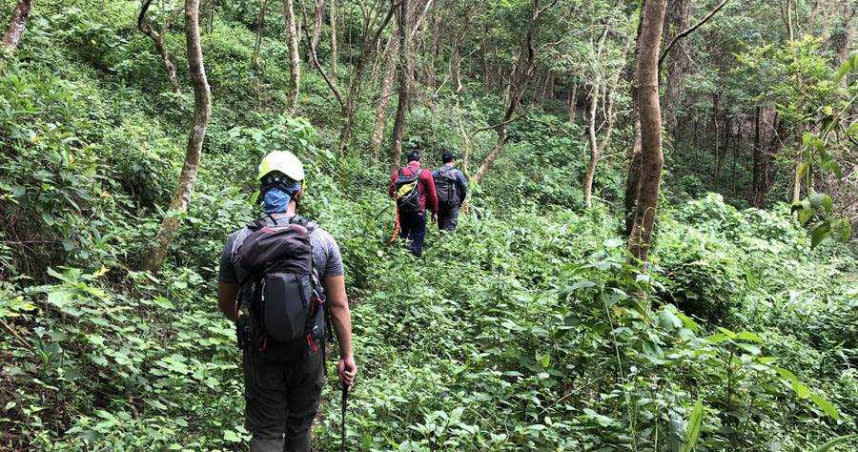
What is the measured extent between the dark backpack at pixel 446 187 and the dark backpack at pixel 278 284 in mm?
6170

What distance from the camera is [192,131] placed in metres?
6.25

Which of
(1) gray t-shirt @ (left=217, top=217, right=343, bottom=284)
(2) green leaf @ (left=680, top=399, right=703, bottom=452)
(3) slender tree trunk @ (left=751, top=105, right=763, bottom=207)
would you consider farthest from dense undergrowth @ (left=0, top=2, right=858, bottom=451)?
(3) slender tree trunk @ (left=751, top=105, right=763, bottom=207)

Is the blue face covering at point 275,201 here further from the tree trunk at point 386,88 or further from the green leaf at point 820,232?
the tree trunk at point 386,88

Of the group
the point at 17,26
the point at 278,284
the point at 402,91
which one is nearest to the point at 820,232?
the point at 278,284

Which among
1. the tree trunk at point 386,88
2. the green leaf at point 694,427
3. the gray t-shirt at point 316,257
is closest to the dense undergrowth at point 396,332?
the green leaf at point 694,427

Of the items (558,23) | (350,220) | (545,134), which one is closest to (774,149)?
(545,134)

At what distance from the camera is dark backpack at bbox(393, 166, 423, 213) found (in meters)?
8.73

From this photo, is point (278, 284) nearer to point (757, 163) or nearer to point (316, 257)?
point (316, 257)

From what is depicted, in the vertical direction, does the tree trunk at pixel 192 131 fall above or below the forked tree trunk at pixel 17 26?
below

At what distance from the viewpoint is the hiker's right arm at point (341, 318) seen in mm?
3590

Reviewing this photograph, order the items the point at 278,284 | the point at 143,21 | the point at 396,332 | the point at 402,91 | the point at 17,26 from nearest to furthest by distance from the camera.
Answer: the point at 278,284, the point at 396,332, the point at 17,26, the point at 143,21, the point at 402,91

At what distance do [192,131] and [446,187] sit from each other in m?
4.31

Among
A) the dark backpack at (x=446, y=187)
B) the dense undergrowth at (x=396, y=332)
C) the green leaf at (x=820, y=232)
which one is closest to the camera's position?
the green leaf at (x=820, y=232)

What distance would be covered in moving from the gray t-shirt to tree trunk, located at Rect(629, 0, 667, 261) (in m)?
3.16
